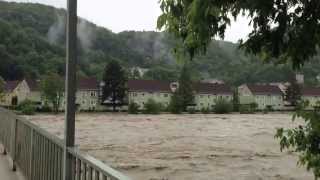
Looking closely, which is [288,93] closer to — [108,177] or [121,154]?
[121,154]

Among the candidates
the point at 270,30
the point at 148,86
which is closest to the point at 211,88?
the point at 148,86

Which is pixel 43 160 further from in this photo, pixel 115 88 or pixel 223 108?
pixel 115 88

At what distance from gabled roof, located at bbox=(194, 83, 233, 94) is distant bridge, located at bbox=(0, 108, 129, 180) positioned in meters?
127

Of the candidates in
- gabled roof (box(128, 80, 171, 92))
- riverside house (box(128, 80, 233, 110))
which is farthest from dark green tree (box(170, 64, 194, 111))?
gabled roof (box(128, 80, 171, 92))

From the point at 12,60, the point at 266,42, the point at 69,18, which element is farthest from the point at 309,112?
the point at 12,60

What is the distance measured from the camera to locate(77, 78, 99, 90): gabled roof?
123100 millimetres

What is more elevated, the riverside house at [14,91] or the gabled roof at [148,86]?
the gabled roof at [148,86]

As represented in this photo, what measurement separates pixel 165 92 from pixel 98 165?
13713cm

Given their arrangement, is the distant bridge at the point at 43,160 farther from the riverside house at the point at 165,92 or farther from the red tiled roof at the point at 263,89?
the red tiled roof at the point at 263,89

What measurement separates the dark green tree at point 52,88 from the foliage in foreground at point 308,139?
103m

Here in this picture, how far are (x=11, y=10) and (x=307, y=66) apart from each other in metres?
124

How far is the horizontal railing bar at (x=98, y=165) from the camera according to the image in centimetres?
311

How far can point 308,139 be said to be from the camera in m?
3.44

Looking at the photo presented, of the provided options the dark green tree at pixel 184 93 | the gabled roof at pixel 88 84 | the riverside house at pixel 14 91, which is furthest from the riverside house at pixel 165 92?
the riverside house at pixel 14 91
